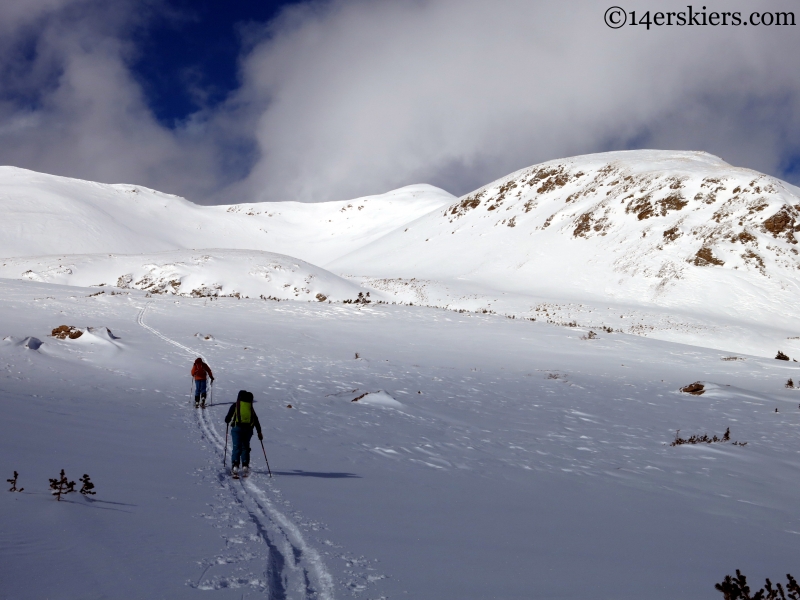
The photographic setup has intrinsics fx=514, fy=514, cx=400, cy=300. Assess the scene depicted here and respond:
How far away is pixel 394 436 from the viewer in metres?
11.0

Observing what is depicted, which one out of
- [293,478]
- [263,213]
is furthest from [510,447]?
[263,213]

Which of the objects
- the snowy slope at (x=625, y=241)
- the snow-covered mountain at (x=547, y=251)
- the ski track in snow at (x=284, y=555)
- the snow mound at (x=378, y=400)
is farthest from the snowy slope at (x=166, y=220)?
the ski track in snow at (x=284, y=555)

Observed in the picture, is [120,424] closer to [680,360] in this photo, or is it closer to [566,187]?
[680,360]

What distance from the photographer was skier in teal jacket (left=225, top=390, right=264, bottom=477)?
7744mm

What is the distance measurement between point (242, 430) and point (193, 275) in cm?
3625

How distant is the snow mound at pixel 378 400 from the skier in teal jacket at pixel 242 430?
587 cm

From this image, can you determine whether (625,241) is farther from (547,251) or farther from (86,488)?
(86,488)

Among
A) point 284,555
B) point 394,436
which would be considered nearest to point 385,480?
point 394,436

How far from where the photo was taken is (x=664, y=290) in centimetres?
4341

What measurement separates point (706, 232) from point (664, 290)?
9594mm

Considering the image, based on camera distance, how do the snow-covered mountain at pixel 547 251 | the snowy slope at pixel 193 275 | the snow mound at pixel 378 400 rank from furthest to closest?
the snowy slope at pixel 193 275
the snow-covered mountain at pixel 547 251
the snow mound at pixel 378 400

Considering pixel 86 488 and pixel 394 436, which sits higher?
pixel 86 488

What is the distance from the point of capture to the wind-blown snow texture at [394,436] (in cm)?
473

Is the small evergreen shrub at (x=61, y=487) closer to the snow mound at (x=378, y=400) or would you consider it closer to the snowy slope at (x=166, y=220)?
the snow mound at (x=378, y=400)
